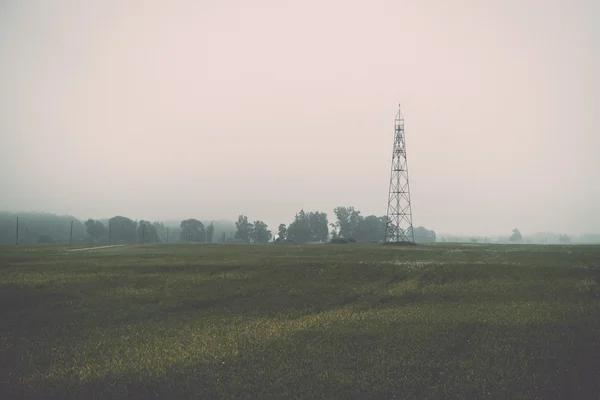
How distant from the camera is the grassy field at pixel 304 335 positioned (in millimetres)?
13023

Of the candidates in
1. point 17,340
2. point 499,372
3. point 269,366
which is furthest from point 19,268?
point 499,372

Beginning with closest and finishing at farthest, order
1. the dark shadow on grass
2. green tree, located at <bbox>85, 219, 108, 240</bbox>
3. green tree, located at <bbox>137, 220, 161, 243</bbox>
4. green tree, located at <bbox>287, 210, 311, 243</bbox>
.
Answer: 1. the dark shadow on grass
2. green tree, located at <bbox>287, 210, 311, 243</bbox>
3. green tree, located at <bbox>137, 220, 161, 243</bbox>
4. green tree, located at <bbox>85, 219, 108, 240</bbox>

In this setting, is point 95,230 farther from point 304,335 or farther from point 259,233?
point 304,335

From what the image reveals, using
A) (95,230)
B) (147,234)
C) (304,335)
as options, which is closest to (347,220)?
(147,234)

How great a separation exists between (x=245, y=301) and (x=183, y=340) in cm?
737

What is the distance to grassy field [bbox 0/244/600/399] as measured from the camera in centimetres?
1302

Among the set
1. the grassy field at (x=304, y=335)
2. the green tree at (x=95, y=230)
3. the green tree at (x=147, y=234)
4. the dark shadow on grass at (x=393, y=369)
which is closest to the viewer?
the dark shadow on grass at (x=393, y=369)

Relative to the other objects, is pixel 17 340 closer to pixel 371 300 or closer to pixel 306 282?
pixel 306 282

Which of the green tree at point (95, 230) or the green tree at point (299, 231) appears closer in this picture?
the green tree at point (299, 231)

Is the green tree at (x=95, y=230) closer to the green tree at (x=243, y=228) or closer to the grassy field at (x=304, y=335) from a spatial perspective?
the green tree at (x=243, y=228)

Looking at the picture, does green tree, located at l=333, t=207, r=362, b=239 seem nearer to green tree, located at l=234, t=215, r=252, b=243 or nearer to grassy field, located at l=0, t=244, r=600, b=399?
green tree, located at l=234, t=215, r=252, b=243

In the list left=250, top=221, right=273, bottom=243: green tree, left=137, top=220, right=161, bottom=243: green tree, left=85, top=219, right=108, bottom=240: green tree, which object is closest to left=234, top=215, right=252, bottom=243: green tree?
left=250, top=221, right=273, bottom=243: green tree

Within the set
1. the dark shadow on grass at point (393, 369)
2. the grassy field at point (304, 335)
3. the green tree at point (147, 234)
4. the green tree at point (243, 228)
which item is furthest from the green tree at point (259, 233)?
the dark shadow on grass at point (393, 369)

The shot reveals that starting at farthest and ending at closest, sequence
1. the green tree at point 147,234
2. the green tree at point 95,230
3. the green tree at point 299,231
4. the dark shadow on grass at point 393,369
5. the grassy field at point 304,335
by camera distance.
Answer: the green tree at point 95,230, the green tree at point 147,234, the green tree at point 299,231, the grassy field at point 304,335, the dark shadow on grass at point 393,369
